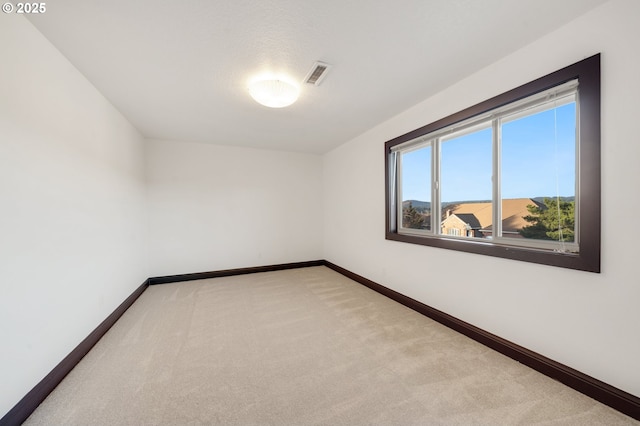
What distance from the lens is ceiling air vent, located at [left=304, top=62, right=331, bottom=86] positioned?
6.80ft

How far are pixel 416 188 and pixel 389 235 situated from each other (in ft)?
2.46

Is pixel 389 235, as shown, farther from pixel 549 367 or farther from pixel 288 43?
pixel 288 43

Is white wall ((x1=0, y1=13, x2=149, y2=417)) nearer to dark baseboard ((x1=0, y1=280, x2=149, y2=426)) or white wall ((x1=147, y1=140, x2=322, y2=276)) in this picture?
dark baseboard ((x1=0, y1=280, x2=149, y2=426))

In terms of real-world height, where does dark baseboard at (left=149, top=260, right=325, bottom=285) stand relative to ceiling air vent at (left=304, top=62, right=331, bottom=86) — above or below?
below

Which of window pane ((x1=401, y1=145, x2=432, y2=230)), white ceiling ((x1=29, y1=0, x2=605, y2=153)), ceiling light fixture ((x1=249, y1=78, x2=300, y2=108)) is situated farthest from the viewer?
window pane ((x1=401, y1=145, x2=432, y2=230))

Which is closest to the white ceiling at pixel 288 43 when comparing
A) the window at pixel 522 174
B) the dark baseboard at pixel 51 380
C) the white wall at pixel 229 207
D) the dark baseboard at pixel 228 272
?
the window at pixel 522 174

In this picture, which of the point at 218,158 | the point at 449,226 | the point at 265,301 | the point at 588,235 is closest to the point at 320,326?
the point at 265,301

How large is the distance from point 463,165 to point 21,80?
367 cm

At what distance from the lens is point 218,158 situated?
453 centimetres

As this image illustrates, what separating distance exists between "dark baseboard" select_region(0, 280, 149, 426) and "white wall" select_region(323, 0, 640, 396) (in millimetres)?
3369

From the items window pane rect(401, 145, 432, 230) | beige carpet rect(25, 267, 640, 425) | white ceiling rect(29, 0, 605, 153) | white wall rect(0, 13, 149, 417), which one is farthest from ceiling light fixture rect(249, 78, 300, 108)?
beige carpet rect(25, 267, 640, 425)

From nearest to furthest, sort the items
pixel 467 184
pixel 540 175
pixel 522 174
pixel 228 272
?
pixel 540 175 → pixel 522 174 → pixel 467 184 → pixel 228 272

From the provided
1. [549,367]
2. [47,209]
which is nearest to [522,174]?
[549,367]

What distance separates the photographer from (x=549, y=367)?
1744mm
